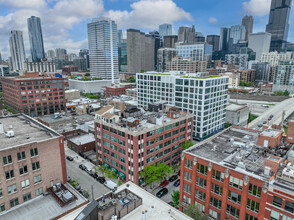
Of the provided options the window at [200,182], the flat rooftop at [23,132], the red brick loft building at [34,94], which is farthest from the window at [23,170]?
the red brick loft building at [34,94]

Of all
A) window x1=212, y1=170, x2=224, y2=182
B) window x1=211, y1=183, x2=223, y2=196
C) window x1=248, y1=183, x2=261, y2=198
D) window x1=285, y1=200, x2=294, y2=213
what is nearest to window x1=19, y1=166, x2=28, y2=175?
window x1=212, y1=170, x2=224, y2=182

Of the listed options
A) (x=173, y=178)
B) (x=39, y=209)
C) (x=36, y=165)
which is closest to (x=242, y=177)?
(x=173, y=178)

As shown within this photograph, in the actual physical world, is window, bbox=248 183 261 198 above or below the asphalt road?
above

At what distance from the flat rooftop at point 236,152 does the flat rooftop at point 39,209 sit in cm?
2765

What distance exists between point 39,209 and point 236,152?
1674 inches

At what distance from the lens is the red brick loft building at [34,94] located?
405 ft

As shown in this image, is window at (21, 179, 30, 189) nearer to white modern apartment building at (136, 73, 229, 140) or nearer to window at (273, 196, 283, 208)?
window at (273, 196, 283, 208)

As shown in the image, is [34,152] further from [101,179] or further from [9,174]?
[101,179]

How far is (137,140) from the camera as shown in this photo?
54875 millimetres

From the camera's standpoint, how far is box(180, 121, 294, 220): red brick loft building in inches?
1240

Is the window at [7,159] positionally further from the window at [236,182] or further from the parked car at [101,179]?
the window at [236,182]

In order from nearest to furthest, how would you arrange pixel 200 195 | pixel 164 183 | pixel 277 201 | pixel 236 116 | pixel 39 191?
pixel 277 201 → pixel 39 191 → pixel 200 195 → pixel 164 183 → pixel 236 116

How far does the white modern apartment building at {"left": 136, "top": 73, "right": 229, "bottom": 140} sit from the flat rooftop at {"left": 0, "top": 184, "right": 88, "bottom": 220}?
225 ft

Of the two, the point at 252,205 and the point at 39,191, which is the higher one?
the point at 252,205
